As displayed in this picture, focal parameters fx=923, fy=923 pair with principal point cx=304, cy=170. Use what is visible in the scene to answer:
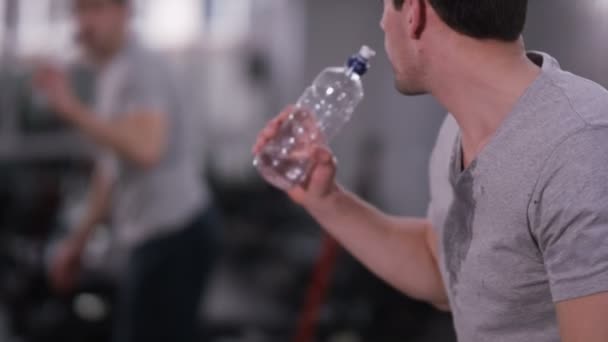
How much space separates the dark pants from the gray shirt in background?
4 centimetres

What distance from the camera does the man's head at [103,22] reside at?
8.54 feet

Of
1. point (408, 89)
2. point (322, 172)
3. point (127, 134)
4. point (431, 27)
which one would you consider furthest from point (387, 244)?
point (127, 134)

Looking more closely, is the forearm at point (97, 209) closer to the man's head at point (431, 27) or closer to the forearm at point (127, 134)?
the forearm at point (127, 134)

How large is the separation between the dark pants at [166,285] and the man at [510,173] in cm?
139

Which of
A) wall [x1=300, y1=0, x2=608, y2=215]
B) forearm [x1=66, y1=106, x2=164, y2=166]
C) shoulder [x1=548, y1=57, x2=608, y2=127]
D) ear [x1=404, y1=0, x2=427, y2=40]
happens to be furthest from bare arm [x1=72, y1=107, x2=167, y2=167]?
shoulder [x1=548, y1=57, x2=608, y2=127]

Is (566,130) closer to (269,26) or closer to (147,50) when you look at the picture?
(147,50)

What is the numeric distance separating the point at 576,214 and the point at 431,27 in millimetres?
324

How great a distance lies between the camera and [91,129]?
95.7 inches

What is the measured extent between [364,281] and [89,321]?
4.25ft

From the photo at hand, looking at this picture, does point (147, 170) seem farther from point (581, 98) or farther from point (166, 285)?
point (581, 98)

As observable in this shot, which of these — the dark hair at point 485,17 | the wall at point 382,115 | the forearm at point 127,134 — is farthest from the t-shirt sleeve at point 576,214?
the forearm at point 127,134

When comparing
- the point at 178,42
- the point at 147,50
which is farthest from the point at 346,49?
the point at 147,50

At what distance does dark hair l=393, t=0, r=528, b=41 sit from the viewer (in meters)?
1.14

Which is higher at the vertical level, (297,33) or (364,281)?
(297,33)
